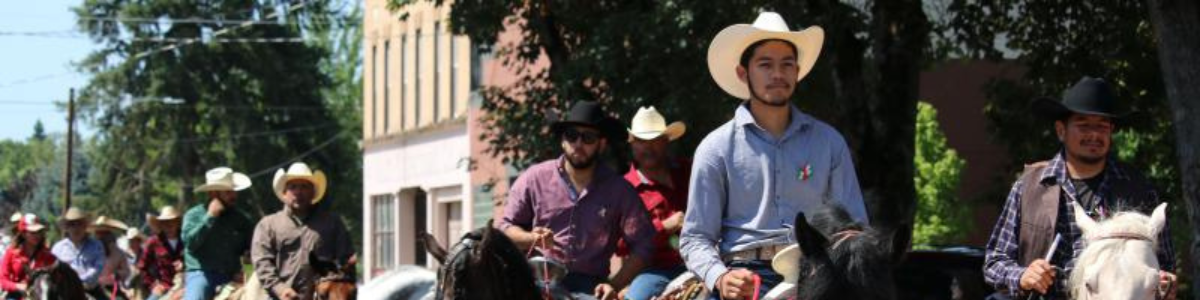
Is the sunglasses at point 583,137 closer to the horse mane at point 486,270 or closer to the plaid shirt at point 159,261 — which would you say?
the horse mane at point 486,270

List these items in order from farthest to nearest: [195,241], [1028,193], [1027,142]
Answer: [1027,142], [195,241], [1028,193]

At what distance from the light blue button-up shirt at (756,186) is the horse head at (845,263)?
82 cm

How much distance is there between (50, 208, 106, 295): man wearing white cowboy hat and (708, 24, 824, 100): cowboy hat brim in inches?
625

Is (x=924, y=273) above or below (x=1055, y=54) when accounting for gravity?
below

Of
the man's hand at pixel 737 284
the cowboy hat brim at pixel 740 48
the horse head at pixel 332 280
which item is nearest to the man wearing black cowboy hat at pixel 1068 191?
the cowboy hat brim at pixel 740 48

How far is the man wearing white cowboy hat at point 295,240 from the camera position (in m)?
15.4

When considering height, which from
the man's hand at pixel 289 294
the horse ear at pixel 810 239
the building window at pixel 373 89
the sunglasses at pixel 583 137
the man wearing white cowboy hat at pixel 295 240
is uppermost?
the building window at pixel 373 89

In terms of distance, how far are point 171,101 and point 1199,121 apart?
5096cm

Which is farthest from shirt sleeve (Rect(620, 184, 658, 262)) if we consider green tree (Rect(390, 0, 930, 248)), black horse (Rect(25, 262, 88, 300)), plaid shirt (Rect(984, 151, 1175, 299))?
black horse (Rect(25, 262, 88, 300))

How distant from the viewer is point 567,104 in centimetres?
2309

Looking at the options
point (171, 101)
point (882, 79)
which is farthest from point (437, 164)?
point (882, 79)

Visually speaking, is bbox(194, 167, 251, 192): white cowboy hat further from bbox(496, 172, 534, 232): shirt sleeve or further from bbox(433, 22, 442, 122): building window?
bbox(433, 22, 442, 122): building window

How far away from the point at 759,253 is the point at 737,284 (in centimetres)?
38

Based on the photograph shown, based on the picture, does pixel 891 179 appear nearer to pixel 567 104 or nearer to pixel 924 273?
pixel 567 104
